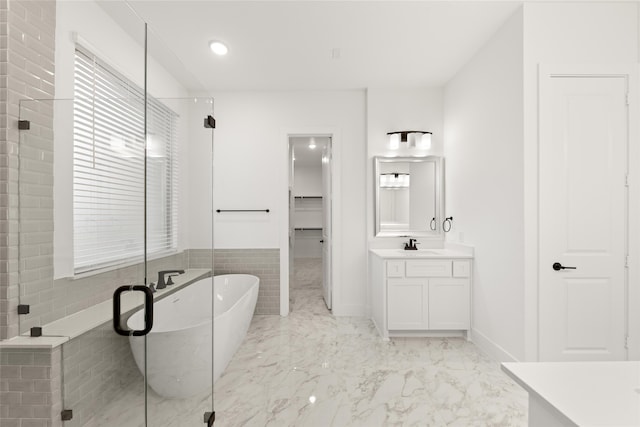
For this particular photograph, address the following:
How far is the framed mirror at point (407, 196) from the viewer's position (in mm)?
4020

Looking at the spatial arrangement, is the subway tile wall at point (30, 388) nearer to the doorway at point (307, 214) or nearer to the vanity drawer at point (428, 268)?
the vanity drawer at point (428, 268)

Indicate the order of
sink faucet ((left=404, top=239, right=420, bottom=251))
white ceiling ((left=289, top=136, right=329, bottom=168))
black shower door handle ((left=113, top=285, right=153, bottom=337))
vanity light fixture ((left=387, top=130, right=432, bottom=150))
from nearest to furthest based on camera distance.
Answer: black shower door handle ((left=113, top=285, right=153, bottom=337)) → sink faucet ((left=404, top=239, right=420, bottom=251)) → vanity light fixture ((left=387, top=130, right=432, bottom=150)) → white ceiling ((left=289, top=136, right=329, bottom=168))

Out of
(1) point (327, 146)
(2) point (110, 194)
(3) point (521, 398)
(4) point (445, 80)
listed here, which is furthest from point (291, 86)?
(3) point (521, 398)

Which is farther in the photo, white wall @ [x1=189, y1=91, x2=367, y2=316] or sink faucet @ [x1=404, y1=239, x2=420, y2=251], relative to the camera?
white wall @ [x1=189, y1=91, x2=367, y2=316]

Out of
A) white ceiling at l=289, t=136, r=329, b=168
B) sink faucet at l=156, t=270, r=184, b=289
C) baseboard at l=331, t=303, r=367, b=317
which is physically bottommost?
baseboard at l=331, t=303, r=367, b=317

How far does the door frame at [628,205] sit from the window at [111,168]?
2.53 meters

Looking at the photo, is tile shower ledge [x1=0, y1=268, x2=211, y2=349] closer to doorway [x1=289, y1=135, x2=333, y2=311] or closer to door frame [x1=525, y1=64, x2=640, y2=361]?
door frame [x1=525, y1=64, x2=640, y2=361]

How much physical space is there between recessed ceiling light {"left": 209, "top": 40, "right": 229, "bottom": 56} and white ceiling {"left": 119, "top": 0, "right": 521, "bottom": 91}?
61mm

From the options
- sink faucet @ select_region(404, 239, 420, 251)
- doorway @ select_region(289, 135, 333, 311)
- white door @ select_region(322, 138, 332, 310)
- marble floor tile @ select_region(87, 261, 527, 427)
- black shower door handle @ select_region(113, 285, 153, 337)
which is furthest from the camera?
doorway @ select_region(289, 135, 333, 311)

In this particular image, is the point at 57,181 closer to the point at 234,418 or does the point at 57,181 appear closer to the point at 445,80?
the point at 234,418

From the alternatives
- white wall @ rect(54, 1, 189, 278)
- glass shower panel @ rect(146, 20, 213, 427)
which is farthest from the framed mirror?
white wall @ rect(54, 1, 189, 278)

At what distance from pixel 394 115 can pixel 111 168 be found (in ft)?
11.5

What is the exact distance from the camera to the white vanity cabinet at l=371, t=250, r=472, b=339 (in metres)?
3.31

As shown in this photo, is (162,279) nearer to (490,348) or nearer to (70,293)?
(70,293)
